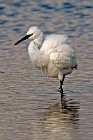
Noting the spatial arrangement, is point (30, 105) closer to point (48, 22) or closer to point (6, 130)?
point (6, 130)

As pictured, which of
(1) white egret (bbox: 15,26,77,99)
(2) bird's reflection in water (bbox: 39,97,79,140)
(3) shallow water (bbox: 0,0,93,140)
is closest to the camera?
(2) bird's reflection in water (bbox: 39,97,79,140)

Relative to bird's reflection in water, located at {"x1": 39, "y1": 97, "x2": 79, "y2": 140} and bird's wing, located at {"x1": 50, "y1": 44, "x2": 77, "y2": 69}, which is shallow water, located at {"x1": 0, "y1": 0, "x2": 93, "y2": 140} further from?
bird's wing, located at {"x1": 50, "y1": 44, "x2": 77, "y2": 69}

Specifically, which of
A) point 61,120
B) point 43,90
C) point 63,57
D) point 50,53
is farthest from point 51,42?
point 61,120

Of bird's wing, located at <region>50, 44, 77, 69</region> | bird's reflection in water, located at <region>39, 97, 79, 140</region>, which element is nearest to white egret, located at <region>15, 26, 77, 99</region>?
bird's wing, located at <region>50, 44, 77, 69</region>

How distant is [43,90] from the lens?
13039 mm

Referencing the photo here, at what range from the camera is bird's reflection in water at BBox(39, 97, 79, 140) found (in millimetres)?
10141

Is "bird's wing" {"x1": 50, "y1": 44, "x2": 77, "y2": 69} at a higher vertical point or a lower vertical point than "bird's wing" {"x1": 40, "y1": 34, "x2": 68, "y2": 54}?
lower

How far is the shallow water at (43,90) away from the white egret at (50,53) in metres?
0.34

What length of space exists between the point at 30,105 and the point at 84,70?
269 centimetres

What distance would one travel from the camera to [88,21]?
67.6 feet

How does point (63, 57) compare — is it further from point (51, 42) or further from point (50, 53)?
point (51, 42)

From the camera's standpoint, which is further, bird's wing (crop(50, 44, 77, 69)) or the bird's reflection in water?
bird's wing (crop(50, 44, 77, 69))

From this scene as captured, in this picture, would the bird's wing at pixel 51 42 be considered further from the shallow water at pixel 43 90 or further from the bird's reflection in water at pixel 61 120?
the bird's reflection in water at pixel 61 120

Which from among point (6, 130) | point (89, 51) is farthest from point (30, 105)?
point (89, 51)
